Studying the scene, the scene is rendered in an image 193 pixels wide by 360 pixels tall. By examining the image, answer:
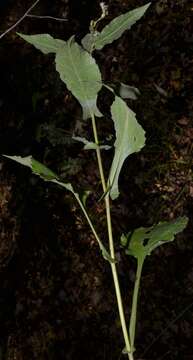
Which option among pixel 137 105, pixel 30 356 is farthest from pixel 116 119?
pixel 30 356

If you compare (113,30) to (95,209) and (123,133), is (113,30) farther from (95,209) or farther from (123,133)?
(95,209)

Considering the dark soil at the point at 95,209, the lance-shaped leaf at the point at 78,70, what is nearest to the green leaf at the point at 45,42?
the lance-shaped leaf at the point at 78,70

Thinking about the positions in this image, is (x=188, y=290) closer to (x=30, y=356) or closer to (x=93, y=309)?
(x=93, y=309)

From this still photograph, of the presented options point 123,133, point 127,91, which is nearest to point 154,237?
point 123,133

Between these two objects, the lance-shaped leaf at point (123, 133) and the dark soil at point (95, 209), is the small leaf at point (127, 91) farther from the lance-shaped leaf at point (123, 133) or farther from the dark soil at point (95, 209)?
the dark soil at point (95, 209)

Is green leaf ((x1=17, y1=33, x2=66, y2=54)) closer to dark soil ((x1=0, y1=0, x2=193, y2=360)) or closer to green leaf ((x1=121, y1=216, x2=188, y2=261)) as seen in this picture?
green leaf ((x1=121, y1=216, x2=188, y2=261))

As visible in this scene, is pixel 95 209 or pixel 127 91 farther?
pixel 95 209

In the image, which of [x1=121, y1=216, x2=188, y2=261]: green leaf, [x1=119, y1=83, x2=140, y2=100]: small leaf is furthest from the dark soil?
[x1=119, y1=83, x2=140, y2=100]: small leaf
